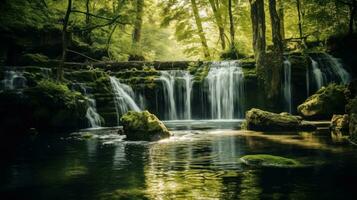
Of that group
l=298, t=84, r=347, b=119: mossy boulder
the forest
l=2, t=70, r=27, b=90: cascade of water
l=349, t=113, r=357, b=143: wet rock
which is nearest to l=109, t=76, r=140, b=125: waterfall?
the forest

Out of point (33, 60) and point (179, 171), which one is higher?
point (33, 60)

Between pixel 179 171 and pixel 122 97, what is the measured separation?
1690 centimetres

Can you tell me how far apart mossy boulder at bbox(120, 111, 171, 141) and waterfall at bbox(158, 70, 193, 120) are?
1150 cm

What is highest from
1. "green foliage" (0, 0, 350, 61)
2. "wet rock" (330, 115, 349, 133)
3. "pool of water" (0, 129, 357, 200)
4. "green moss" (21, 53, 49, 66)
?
"green foliage" (0, 0, 350, 61)

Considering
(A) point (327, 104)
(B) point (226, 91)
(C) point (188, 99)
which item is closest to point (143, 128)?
(A) point (327, 104)

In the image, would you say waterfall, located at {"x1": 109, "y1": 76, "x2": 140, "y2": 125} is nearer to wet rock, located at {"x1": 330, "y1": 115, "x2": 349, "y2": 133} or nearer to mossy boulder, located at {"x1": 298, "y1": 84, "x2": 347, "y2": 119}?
mossy boulder, located at {"x1": 298, "y1": 84, "x2": 347, "y2": 119}

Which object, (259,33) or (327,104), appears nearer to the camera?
(327,104)

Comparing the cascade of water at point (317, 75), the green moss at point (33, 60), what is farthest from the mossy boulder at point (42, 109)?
the cascade of water at point (317, 75)

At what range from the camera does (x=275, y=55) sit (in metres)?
25.2

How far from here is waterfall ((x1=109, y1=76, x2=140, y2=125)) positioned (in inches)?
977

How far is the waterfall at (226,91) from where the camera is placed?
27047 millimetres

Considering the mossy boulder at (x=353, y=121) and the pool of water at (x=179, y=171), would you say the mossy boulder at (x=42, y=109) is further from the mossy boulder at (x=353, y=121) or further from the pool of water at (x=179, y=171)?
the mossy boulder at (x=353, y=121)

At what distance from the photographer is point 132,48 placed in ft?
114

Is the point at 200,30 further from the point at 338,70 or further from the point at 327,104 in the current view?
the point at 327,104
